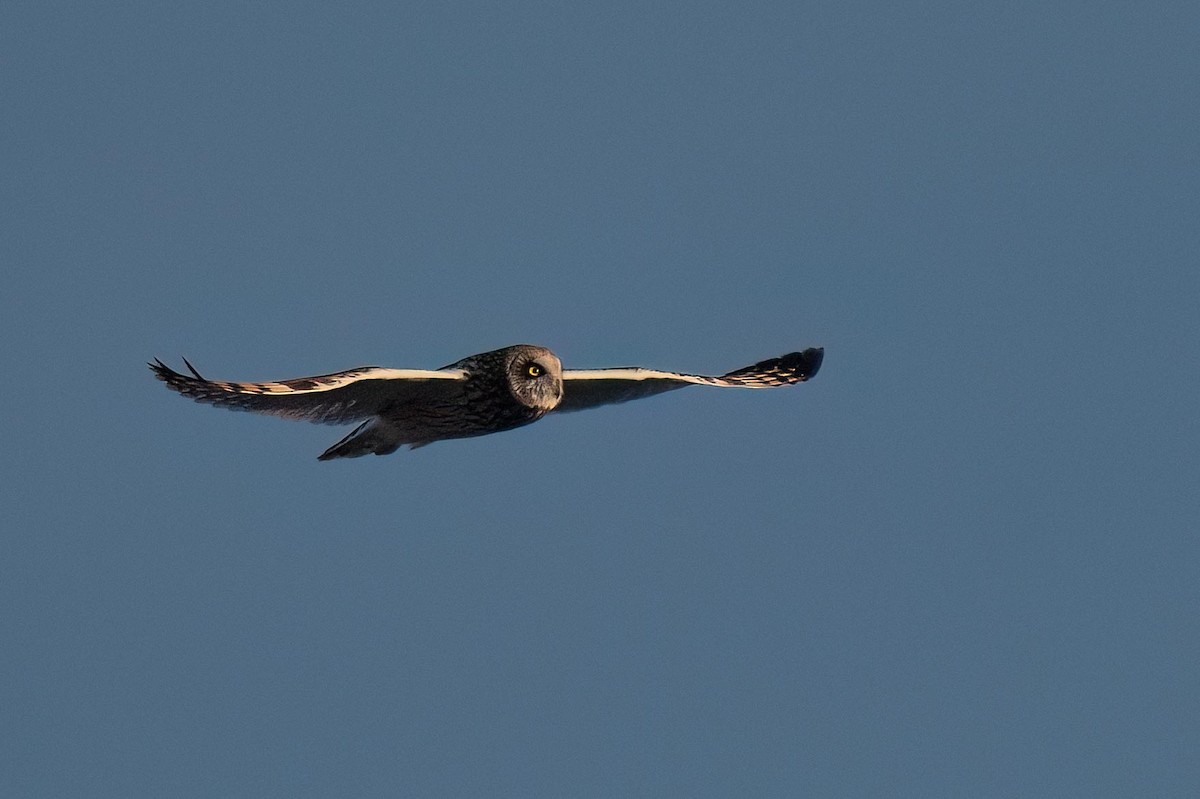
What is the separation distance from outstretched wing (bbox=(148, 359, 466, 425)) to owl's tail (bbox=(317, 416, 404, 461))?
13.9 inches

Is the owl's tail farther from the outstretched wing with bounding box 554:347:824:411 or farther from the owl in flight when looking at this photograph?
the outstretched wing with bounding box 554:347:824:411

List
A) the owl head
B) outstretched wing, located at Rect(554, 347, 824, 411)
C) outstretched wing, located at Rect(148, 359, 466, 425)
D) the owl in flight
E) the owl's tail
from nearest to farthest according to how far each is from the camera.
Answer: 1. outstretched wing, located at Rect(148, 359, 466, 425)
2. the owl in flight
3. the owl head
4. the owl's tail
5. outstretched wing, located at Rect(554, 347, 824, 411)

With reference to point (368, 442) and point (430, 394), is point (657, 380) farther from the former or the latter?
point (368, 442)

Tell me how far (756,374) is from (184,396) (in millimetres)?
7065

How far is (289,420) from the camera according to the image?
1431cm

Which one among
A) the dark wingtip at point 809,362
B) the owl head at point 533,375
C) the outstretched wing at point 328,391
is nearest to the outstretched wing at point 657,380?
the dark wingtip at point 809,362

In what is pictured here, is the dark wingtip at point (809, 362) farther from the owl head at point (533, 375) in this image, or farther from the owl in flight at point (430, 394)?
the owl head at point (533, 375)

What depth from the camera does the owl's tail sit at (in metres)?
15.4

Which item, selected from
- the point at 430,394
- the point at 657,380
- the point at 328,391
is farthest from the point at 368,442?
the point at 657,380

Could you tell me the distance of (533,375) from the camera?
49.1 ft

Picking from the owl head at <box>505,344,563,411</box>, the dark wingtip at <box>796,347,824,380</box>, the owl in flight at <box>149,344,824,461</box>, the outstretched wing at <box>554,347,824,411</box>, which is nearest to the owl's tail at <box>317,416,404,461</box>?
the owl in flight at <box>149,344,824,461</box>

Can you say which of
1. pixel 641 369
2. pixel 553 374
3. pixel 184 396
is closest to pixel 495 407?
pixel 553 374

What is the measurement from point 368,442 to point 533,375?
1883mm

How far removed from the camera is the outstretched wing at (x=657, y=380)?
16047 millimetres
